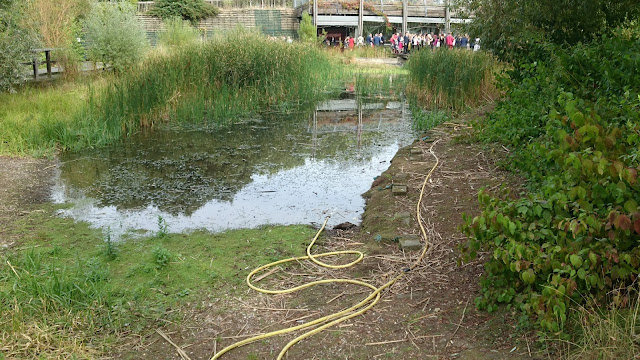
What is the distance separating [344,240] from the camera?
4.56 meters

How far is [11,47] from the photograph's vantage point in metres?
9.70

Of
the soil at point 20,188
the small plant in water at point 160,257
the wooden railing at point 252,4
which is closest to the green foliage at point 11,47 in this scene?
the soil at point 20,188

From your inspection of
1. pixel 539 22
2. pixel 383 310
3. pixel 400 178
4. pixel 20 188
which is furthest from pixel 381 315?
pixel 539 22

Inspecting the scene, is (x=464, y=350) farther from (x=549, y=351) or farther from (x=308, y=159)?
(x=308, y=159)

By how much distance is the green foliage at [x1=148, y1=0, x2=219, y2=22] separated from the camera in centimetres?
2922

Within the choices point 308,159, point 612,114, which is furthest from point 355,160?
point 612,114

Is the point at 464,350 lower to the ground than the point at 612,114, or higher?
lower

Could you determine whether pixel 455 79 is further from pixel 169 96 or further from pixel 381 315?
pixel 381 315

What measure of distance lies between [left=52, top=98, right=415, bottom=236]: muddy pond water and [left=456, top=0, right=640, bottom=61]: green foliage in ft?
6.31

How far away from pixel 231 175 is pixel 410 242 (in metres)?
3.06

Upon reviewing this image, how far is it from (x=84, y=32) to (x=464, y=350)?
15095mm

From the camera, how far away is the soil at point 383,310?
2.88 metres

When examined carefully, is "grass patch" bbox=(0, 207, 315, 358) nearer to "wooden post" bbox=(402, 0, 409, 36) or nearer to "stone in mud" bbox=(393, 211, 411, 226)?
"stone in mud" bbox=(393, 211, 411, 226)

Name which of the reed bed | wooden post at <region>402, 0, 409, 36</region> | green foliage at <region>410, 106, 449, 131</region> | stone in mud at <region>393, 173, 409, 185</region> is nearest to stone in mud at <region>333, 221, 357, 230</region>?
stone in mud at <region>393, 173, 409, 185</region>
